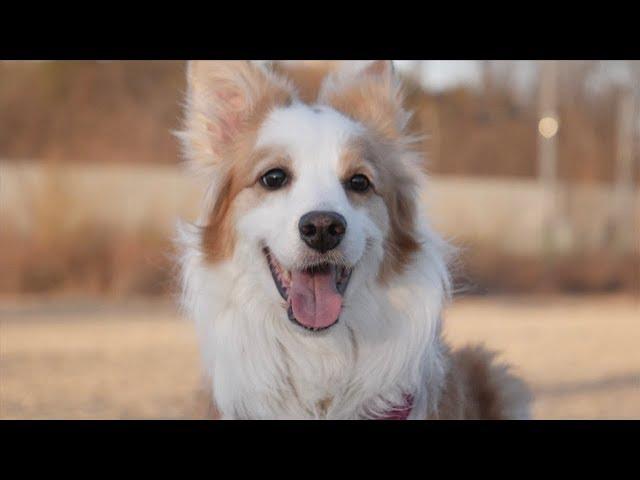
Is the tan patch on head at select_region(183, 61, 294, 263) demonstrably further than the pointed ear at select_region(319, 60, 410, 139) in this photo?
No

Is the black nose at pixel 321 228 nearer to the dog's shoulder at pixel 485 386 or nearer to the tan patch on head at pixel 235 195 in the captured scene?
the tan patch on head at pixel 235 195

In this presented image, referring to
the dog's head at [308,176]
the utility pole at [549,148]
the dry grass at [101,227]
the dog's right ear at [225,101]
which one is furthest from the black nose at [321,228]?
the utility pole at [549,148]

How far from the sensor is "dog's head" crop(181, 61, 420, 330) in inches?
163

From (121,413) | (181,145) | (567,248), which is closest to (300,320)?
(181,145)

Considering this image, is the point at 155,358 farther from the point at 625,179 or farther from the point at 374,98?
the point at 625,179

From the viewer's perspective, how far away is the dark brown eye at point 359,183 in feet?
14.3

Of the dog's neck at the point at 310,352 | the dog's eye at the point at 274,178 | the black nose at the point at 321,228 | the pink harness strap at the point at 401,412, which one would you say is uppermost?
the dog's eye at the point at 274,178

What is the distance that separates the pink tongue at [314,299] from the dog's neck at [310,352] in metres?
0.15

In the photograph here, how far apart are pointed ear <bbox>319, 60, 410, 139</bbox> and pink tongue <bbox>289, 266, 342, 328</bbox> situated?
A: 3.49ft

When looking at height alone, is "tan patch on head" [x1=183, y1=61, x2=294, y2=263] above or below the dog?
above

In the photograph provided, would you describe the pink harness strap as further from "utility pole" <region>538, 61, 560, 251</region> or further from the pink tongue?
"utility pole" <region>538, 61, 560, 251</region>

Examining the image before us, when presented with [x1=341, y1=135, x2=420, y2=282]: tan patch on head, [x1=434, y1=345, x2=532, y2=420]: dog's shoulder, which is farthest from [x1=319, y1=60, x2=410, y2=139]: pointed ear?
[x1=434, y1=345, x2=532, y2=420]: dog's shoulder

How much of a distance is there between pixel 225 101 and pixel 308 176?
0.82 m

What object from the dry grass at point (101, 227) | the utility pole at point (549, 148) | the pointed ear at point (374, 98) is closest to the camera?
the pointed ear at point (374, 98)
